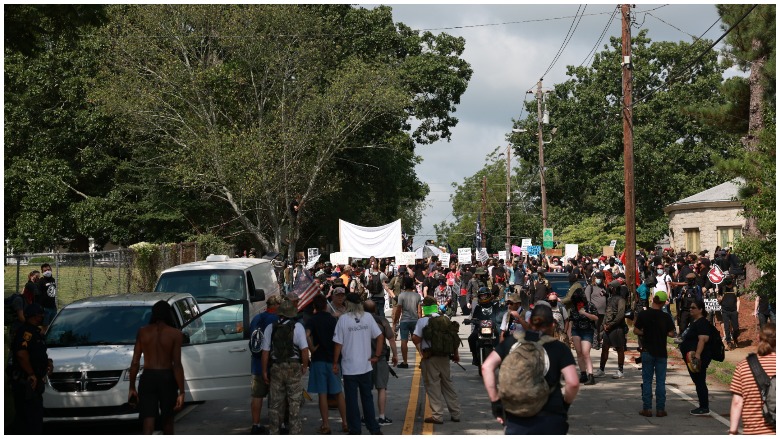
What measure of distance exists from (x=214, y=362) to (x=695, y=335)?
6.17 m

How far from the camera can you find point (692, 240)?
54.1 metres

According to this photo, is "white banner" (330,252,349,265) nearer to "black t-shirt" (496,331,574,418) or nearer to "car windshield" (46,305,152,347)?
"car windshield" (46,305,152,347)

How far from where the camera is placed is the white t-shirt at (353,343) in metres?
12.3

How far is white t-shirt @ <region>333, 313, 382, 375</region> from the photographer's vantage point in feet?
40.3

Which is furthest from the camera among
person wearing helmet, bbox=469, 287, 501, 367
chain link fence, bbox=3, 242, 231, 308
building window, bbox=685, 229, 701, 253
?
building window, bbox=685, 229, 701, 253

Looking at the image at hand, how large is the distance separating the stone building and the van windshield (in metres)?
34.1

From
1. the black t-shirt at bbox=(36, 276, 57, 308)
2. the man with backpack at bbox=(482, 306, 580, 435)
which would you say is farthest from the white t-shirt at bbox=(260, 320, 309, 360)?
the black t-shirt at bbox=(36, 276, 57, 308)

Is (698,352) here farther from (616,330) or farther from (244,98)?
(244,98)

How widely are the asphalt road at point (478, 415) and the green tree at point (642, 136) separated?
50.0 meters

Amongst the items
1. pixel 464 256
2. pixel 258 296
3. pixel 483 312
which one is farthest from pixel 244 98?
pixel 483 312

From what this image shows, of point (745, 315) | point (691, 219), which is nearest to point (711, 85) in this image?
point (691, 219)

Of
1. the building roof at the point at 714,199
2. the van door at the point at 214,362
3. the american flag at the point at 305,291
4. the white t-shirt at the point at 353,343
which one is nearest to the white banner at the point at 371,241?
the building roof at the point at 714,199

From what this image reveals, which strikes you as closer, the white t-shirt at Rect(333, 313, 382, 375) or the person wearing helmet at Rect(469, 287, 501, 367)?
the white t-shirt at Rect(333, 313, 382, 375)

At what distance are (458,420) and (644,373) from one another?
8.37 ft
